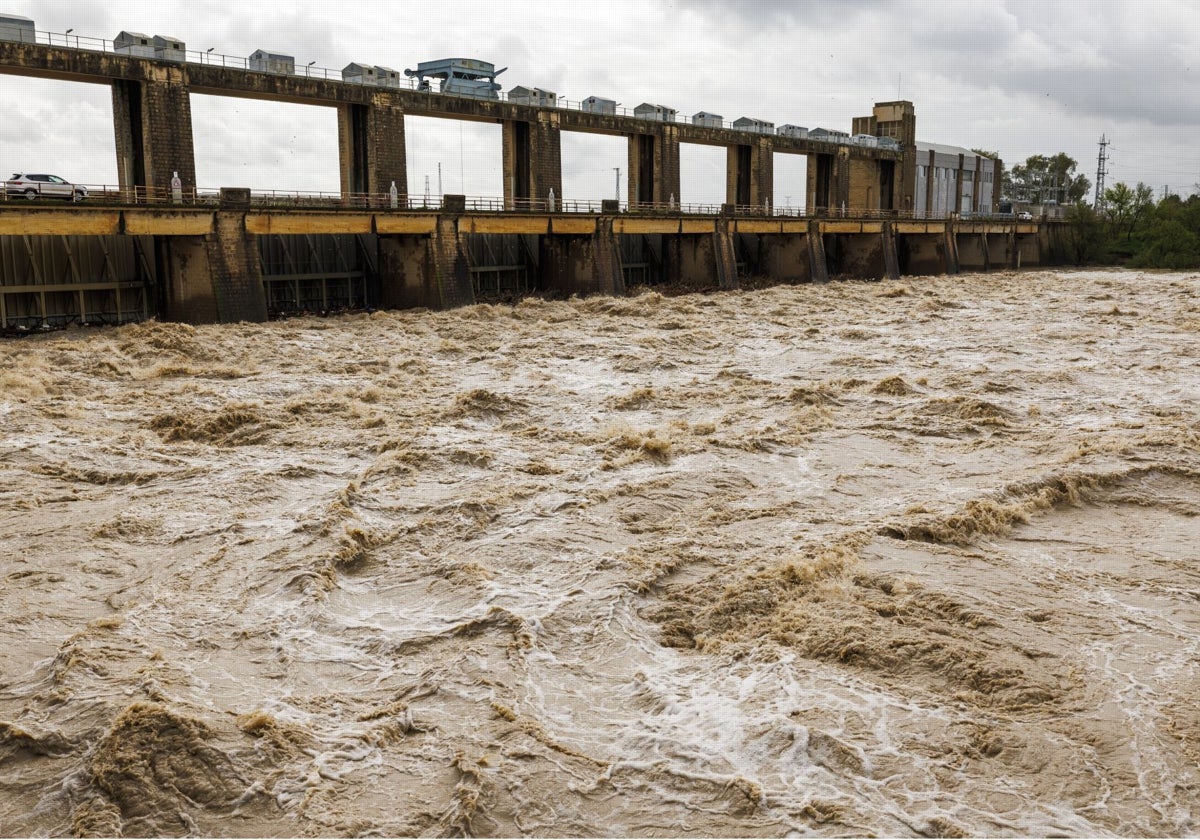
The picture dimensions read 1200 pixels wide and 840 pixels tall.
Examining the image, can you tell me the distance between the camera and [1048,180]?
4550 inches

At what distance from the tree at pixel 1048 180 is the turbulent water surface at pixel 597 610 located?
101366mm

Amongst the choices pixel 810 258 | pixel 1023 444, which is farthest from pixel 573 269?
pixel 1023 444

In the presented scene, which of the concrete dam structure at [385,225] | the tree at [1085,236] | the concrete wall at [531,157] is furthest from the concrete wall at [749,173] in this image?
the tree at [1085,236]

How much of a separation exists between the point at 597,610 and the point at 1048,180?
120 m

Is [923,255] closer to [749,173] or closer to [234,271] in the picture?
[749,173]

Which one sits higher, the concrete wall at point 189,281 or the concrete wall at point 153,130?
the concrete wall at point 153,130

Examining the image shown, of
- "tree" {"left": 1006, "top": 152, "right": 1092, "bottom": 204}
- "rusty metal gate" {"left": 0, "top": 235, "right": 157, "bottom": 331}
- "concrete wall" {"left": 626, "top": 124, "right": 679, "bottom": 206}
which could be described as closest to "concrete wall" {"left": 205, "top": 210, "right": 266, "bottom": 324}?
"rusty metal gate" {"left": 0, "top": 235, "right": 157, "bottom": 331}

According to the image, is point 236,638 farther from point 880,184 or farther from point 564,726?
point 880,184

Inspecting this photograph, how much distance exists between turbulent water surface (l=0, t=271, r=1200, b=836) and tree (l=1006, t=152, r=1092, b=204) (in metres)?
101

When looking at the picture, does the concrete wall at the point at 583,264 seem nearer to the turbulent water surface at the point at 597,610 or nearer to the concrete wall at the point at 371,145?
the concrete wall at the point at 371,145

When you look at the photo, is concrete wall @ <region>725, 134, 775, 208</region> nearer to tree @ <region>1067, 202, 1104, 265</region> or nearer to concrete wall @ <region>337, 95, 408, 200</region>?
concrete wall @ <region>337, 95, 408, 200</region>

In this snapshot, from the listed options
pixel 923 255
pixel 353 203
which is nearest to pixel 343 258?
pixel 353 203

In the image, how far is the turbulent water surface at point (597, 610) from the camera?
22.8 feet

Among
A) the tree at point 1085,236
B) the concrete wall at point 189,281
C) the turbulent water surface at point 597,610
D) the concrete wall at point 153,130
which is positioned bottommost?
the turbulent water surface at point 597,610
